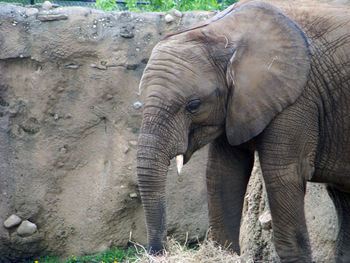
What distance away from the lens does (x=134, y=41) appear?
5656 mm

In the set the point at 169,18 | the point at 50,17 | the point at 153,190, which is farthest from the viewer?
the point at 169,18

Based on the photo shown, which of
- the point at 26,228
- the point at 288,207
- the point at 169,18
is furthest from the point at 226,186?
the point at 26,228

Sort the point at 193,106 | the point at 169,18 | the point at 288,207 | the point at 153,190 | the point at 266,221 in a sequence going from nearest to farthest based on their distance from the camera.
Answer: the point at 153,190, the point at 193,106, the point at 288,207, the point at 266,221, the point at 169,18

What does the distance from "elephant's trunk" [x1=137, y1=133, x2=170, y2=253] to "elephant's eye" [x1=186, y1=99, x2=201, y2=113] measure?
0.32m

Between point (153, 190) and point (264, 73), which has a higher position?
point (264, 73)

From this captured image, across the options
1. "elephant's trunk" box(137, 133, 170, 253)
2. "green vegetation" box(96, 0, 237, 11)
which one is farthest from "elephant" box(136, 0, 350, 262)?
"green vegetation" box(96, 0, 237, 11)

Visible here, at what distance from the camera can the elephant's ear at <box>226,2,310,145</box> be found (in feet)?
12.2

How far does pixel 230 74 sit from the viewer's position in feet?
12.1

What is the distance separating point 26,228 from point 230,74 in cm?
275

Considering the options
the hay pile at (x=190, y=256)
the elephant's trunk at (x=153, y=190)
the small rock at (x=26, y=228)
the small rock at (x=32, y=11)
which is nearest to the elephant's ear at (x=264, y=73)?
the elephant's trunk at (x=153, y=190)

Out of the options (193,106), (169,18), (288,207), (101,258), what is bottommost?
(101,258)

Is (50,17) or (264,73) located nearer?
(264,73)

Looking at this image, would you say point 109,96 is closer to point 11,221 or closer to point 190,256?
point 11,221

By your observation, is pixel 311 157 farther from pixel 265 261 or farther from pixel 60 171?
pixel 60 171
